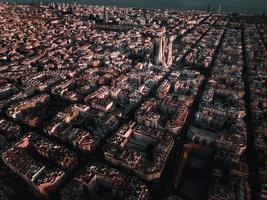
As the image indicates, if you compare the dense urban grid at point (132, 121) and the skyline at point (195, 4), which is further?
the skyline at point (195, 4)

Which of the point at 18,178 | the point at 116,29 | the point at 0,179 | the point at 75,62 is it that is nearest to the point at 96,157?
the point at 18,178

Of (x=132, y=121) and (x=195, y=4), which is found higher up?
(x=195, y=4)

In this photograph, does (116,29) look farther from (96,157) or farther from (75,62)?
(96,157)

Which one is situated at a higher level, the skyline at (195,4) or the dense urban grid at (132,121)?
the skyline at (195,4)

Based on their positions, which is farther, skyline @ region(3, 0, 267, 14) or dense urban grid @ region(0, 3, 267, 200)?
skyline @ region(3, 0, 267, 14)

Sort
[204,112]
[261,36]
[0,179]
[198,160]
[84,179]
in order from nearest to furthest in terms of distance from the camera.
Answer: [84,179] < [0,179] < [198,160] < [204,112] < [261,36]

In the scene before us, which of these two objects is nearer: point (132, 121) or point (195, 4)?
point (132, 121)

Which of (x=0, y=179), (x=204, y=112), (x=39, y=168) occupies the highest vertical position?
(x=204, y=112)

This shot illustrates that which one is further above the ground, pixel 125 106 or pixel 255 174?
pixel 125 106
